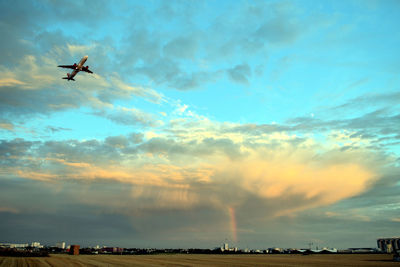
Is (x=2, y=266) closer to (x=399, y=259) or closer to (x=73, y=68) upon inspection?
(x=73, y=68)

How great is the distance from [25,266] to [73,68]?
191 ft

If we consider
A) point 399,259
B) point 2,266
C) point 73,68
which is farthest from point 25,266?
point 399,259

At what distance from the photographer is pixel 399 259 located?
395ft

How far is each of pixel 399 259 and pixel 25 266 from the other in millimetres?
138157

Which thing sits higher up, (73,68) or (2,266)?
(73,68)

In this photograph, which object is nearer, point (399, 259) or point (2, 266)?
point (2, 266)

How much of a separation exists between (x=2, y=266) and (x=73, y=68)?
5928 centimetres

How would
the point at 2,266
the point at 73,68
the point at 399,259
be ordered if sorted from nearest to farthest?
the point at 2,266 < the point at 73,68 < the point at 399,259

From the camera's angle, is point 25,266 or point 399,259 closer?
point 25,266

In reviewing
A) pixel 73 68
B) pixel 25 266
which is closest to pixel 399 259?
pixel 25 266

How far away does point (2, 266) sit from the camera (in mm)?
77938

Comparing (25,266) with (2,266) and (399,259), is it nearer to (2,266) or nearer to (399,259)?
(2,266)

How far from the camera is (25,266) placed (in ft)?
256

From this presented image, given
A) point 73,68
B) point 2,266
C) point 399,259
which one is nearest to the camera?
point 2,266
